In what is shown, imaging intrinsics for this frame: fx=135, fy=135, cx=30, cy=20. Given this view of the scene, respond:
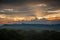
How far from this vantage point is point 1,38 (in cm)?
120

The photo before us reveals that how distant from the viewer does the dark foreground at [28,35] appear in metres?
1.14

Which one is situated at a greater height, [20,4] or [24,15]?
[20,4]

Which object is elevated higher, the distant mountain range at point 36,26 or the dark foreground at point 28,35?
the distant mountain range at point 36,26

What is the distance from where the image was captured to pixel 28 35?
1.17 metres

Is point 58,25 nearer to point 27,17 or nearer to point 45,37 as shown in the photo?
point 45,37

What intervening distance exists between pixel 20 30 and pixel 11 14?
0.43m

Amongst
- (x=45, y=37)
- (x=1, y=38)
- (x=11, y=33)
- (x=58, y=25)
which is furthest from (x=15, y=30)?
(x=58, y=25)

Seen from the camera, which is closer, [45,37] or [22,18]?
[45,37]

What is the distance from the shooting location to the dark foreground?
1.14 m

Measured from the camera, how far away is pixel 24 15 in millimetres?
1501

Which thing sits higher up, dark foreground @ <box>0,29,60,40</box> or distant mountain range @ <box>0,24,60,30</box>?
distant mountain range @ <box>0,24,60,30</box>

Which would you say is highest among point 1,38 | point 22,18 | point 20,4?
point 20,4

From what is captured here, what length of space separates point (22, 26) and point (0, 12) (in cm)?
43

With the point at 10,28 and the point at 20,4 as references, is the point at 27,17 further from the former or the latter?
the point at 10,28
